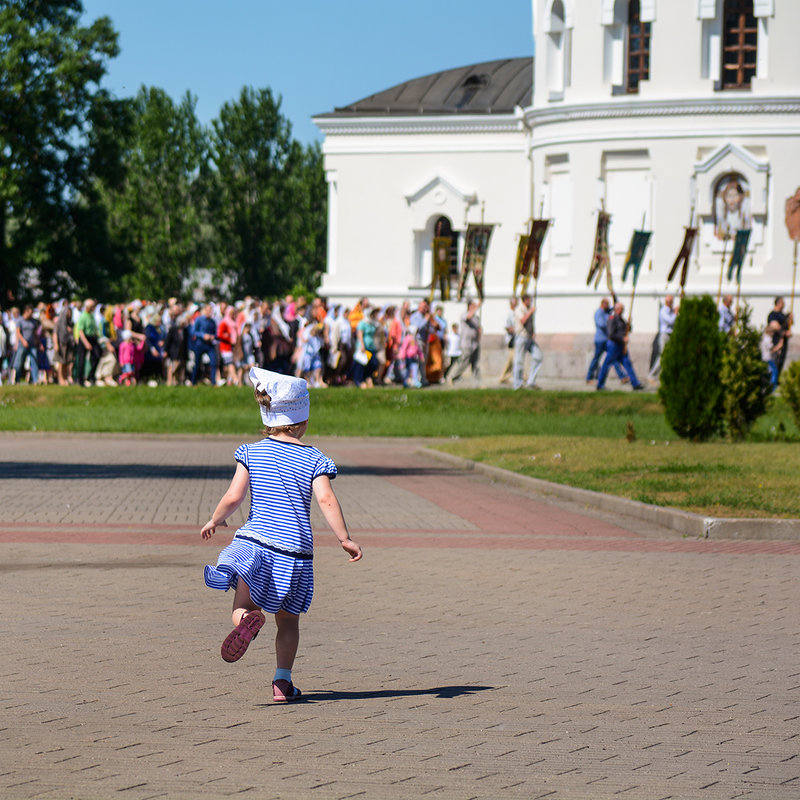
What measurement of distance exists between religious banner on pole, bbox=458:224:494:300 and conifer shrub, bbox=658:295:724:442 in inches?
765

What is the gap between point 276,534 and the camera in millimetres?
7051

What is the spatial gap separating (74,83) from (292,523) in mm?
50484

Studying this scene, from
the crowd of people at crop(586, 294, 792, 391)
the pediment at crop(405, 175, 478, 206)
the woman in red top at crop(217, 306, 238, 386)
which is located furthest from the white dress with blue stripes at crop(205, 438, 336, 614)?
the pediment at crop(405, 175, 478, 206)

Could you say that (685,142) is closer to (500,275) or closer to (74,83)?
(500,275)

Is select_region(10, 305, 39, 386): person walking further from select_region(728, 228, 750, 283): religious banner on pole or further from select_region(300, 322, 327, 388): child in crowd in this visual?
select_region(728, 228, 750, 283): religious banner on pole

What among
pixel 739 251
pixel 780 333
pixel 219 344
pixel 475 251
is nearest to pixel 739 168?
pixel 739 251

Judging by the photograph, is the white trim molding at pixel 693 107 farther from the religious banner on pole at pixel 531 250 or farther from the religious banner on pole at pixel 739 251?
the religious banner on pole at pixel 531 250

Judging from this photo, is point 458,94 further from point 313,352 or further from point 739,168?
point 313,352

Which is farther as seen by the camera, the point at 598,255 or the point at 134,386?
the point at 598,255

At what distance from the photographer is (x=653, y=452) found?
70.0 feet

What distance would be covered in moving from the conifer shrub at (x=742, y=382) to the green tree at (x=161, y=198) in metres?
57.8

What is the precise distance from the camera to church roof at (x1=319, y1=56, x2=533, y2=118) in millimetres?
55625

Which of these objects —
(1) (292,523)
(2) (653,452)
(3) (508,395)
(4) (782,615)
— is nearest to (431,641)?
(1) (292,523)

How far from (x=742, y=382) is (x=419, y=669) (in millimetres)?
16942
